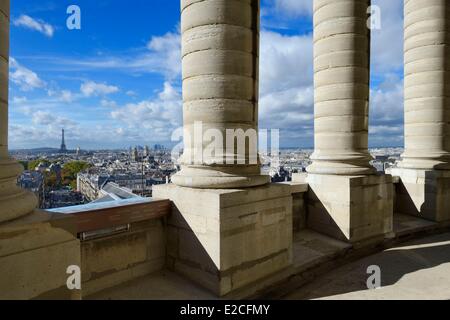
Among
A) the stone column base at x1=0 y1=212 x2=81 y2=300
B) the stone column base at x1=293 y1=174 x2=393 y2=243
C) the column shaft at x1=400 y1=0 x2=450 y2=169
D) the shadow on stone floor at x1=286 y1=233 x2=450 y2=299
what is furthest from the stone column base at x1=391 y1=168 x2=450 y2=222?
the stone column base at x1=0 y1=212 x2=81 y2=300

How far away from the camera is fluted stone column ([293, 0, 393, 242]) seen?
33.9ft

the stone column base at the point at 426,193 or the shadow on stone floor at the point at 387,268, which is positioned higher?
the stone column base at the point at 426,193

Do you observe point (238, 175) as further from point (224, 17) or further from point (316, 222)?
point (316, 222)

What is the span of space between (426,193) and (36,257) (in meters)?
14.3

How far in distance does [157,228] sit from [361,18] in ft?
30.9

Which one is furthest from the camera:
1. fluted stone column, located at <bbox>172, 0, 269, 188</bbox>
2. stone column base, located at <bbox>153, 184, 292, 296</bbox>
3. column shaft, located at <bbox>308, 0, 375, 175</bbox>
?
column shaft, located at <bbox>308, 0, 375, 175</bbox>

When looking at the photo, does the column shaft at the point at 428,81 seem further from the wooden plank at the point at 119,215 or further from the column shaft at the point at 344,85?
the wooden plank at the point at 119,215

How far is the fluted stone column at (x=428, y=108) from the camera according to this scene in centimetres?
1307

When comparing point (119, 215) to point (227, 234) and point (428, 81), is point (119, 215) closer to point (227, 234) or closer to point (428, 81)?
point (227, 234)


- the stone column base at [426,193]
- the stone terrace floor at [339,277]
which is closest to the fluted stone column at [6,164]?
the stone terrace floor at [339,277]

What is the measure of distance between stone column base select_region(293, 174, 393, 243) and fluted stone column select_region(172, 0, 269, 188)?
411 cm

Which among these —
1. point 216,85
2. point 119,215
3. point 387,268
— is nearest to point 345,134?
point 387,268

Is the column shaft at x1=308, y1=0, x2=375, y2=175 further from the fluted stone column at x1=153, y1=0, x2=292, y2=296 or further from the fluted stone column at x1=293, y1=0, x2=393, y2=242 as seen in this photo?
the fluted stone column at x1=153, y1=0, x2=292, y2=296

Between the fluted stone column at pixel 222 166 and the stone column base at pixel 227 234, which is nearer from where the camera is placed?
the stone column base at pixel 227 234
